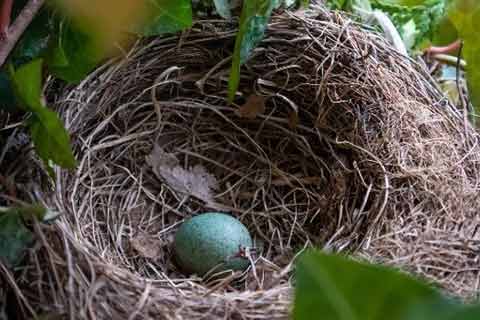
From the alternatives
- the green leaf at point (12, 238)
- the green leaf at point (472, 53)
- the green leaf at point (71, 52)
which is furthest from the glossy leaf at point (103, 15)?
the green leaf at point (472, 53)

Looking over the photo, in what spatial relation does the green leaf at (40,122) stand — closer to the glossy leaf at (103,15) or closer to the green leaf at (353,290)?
the glossy leaf at (103,15)

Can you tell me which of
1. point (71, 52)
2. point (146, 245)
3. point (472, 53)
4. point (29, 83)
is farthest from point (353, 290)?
point (472, 53)

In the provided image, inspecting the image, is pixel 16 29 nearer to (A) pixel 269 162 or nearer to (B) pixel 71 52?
(B) pixel 71 52

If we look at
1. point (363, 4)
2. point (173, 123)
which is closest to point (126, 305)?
point (173, 123)

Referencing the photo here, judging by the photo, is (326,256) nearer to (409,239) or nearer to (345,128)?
(409,239)

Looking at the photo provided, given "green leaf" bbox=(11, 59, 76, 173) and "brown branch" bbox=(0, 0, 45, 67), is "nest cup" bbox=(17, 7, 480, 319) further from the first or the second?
"brown branch" bbox=(0, 0, 45, 67)

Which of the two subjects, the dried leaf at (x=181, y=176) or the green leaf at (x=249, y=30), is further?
the dried leaf at (x=181, y=176)

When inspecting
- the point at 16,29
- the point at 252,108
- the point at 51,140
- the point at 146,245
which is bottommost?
the point at 146,245
